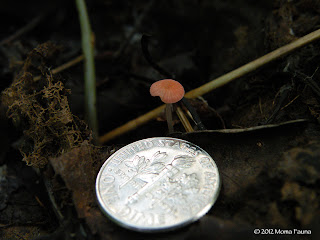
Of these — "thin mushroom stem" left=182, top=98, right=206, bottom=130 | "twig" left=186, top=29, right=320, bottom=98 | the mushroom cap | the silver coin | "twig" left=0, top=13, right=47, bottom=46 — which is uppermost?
"twig" left=0, top=13, right=47, bottom=46

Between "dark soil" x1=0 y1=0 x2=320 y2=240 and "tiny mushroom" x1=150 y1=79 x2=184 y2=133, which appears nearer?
"dark soil" x1=0 y1=0 x2=320 y2=240

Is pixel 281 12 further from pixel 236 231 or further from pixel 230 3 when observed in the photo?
pixel 236 231

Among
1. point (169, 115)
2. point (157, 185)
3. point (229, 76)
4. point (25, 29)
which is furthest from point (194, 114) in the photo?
point (25, 29)

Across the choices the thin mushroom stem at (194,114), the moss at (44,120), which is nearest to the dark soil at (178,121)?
the moss at (44,120)

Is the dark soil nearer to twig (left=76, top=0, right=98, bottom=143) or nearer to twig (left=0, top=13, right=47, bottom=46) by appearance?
twig (left=0, top=13, right=47, bottom=46)

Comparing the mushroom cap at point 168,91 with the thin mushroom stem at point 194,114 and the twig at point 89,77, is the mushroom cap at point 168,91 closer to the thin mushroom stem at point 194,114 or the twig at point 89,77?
the thin mushroom stem at point 194,114

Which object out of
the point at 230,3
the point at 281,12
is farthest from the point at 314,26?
the point at 230,3

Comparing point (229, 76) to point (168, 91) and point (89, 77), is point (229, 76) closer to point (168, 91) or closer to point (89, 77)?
point (168, 91)

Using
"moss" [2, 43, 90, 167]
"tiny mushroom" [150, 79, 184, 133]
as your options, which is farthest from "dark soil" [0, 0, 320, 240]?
"tiny mushroom" [150, 79, 184, 133]
